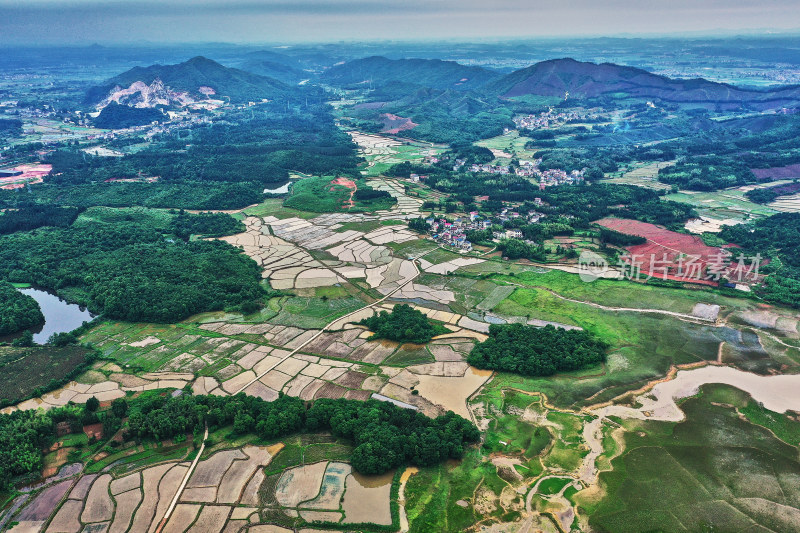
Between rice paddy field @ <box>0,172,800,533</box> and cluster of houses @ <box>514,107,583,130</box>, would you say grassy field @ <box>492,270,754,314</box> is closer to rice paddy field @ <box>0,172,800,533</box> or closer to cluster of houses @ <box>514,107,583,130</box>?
rice paddy field @ <box>0,172,800,533</box>

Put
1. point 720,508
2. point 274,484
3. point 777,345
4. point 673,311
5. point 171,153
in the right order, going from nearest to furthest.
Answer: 1. point 720,508
2. point 274,484
3. point 777,345
4. point 673,311
5. point 171,153

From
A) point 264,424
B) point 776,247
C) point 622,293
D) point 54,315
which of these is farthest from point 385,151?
point 264,424

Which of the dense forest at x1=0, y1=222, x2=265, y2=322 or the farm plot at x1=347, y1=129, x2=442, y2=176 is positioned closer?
the dense forest at x1=0, y1=222, x2=265, y2=322

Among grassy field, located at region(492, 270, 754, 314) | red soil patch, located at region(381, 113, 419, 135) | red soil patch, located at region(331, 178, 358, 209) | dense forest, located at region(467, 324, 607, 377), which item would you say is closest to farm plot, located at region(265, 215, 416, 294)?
red soil patch, located at region(331, 178, 358, 209)

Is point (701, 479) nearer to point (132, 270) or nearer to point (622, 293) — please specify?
point (622, 293)

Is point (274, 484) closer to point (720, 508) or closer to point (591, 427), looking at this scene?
point (591, 427)

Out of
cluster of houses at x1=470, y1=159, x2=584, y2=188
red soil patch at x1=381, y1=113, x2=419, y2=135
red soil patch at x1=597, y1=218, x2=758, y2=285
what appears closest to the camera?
red soil patch at x1=597, y1=218, x2=758, y2=285

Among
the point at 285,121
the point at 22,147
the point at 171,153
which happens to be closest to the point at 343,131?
the point at 285,121
